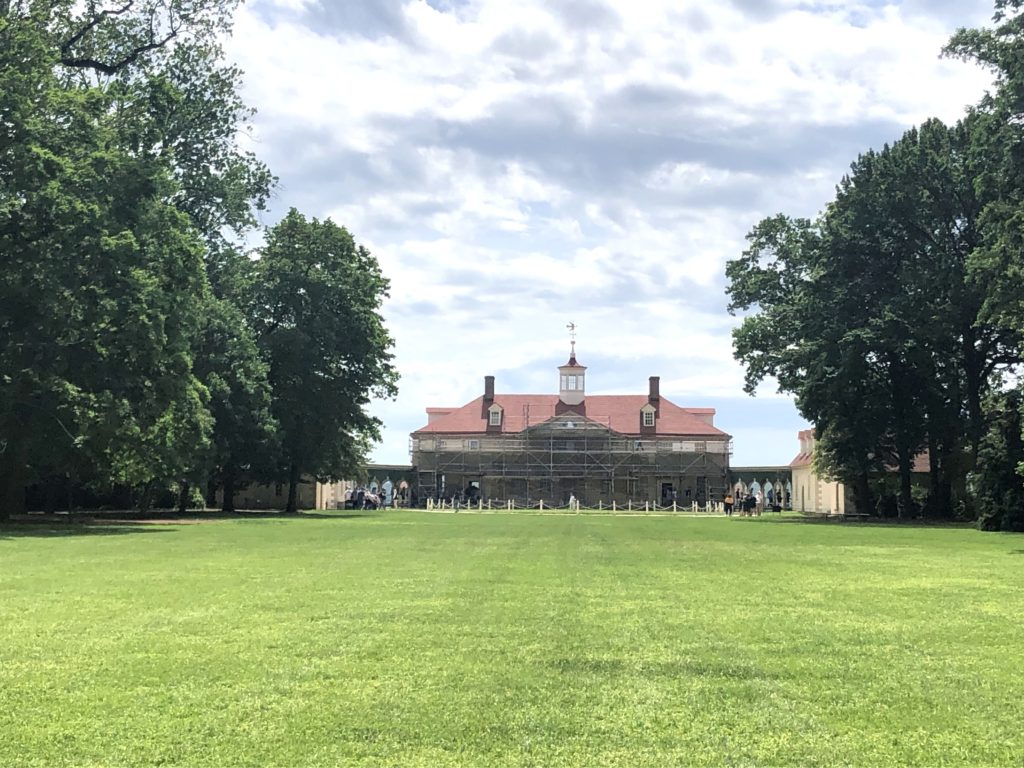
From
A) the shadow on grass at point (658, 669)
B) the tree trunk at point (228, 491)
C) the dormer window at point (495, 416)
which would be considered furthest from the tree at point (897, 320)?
the dormer window at point (495, 416)

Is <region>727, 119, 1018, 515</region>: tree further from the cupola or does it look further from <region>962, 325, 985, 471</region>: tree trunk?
the cupola

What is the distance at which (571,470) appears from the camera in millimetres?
77562

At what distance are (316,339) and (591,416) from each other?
39.7 m

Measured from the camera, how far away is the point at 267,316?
50.6 m

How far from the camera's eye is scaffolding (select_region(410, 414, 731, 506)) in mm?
77438

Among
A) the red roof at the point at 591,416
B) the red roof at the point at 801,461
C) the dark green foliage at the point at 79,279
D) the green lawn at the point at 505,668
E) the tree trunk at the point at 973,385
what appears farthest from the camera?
the red roof at the point at 591,416

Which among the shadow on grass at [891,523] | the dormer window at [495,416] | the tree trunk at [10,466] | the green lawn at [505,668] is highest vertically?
the dormer window at [495,416]

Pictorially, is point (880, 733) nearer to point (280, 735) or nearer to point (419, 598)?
point (280, 735)

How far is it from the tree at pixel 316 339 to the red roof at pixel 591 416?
31436 millimetres

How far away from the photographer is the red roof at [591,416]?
83.1 meters

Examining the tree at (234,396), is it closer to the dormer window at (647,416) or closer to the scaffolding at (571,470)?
the scaffolding at (571,470)

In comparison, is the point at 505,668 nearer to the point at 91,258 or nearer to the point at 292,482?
the point at 91,258

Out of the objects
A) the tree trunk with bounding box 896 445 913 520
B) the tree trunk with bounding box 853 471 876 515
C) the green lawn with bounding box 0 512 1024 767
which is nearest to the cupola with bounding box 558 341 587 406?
the tree trunk with bounding box 853 471 876 515

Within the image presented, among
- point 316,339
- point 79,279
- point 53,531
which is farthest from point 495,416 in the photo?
point 53,531
